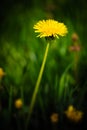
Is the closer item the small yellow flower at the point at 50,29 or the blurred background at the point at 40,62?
the small yellow flower at the point at 50,29

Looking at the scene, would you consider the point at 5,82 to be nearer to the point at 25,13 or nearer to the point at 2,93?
the point at 2,93

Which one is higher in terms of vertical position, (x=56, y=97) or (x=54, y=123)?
(x=56, y=97)

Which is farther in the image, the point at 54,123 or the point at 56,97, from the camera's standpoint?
the point at 56,97

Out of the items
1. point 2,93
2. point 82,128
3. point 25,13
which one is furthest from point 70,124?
point 25,13

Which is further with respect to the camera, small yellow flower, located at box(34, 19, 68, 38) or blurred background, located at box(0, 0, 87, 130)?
blurred background, located at box(0, 0, 87, 130)

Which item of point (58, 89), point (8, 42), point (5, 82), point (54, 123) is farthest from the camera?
point (8, 42)

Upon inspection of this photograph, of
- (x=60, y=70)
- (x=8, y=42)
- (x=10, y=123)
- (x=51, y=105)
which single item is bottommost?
(x=10, y=123)

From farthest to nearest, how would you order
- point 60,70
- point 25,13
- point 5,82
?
point 25,13, point 60,70, point 5,82

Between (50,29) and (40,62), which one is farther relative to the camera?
(40,62)
